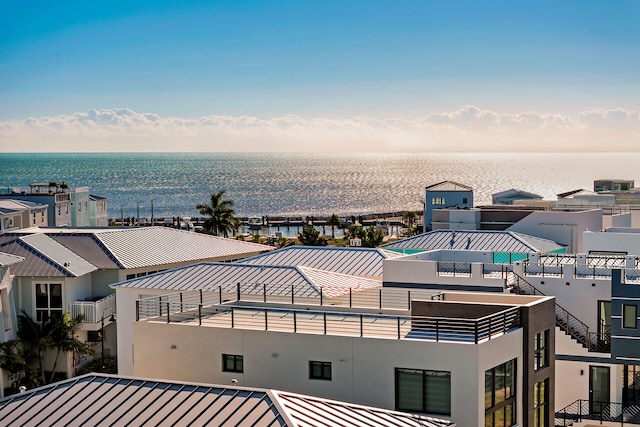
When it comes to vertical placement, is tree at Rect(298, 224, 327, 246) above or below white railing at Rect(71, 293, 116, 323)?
above

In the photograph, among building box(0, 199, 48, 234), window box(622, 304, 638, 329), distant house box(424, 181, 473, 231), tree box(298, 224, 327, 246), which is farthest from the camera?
distant house box(424, 181, 473, 231)

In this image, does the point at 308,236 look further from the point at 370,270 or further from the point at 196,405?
the point at 196,405

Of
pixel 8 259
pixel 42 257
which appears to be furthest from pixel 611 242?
pixel 8 259

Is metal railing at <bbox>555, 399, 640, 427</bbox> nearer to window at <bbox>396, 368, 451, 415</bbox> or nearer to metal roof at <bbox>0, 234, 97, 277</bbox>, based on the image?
window at <bbox>396, 368, 451, 415</bbox>

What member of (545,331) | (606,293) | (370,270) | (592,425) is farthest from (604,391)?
(370,270)

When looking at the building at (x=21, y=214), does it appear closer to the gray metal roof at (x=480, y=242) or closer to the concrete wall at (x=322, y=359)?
the gray metal roof at (x=480, y=242)

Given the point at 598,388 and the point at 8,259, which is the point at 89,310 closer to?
the point at 8,259

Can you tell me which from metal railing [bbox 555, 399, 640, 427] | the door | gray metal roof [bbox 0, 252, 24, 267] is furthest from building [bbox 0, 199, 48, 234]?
the door
